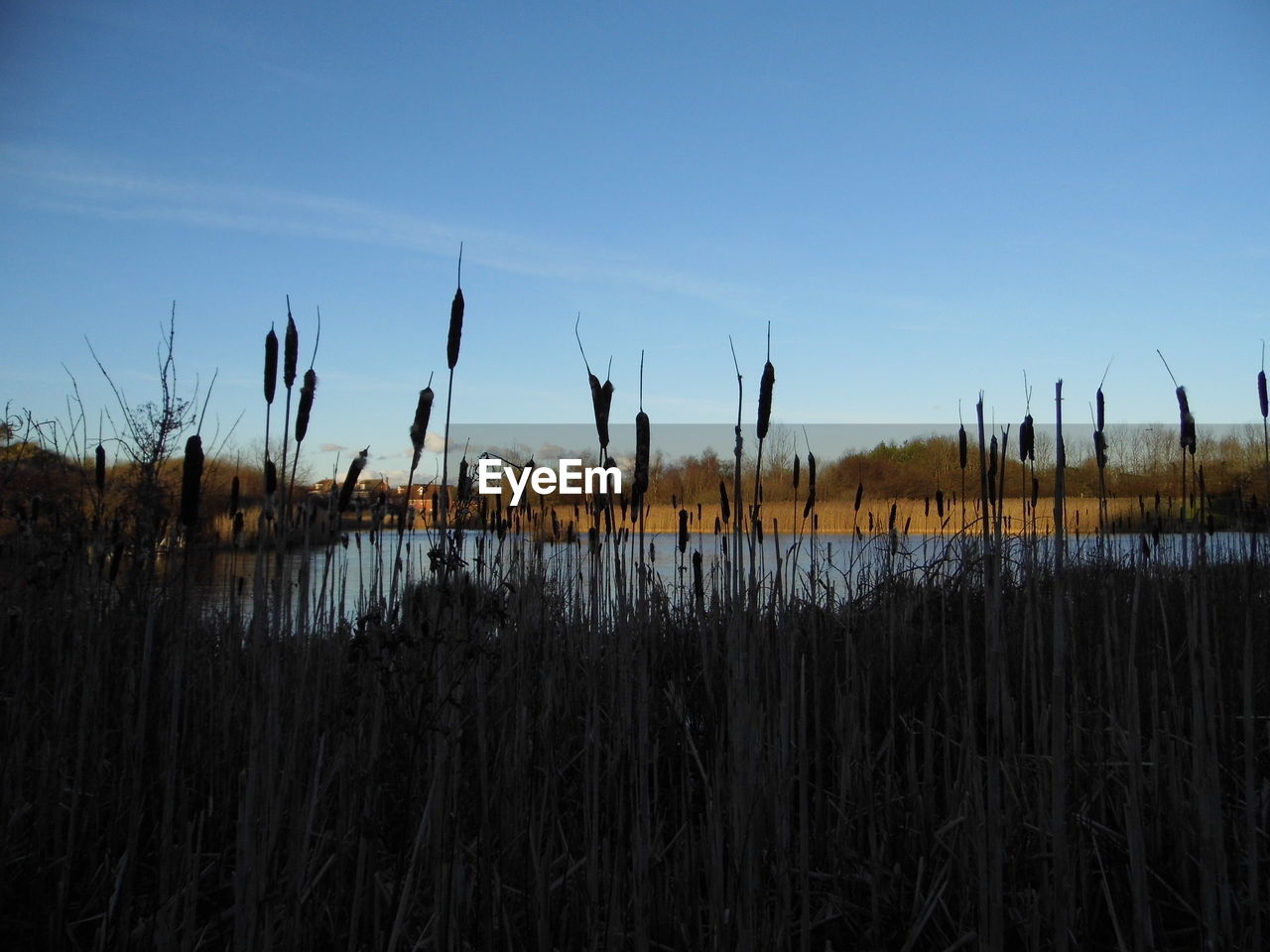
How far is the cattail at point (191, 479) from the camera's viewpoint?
4.06ft

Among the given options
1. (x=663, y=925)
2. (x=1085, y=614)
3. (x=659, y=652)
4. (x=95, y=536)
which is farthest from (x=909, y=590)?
(x=95, y=536)

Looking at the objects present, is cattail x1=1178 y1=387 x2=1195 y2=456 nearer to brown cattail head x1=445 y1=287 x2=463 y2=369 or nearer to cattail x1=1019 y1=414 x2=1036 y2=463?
→ cattail x1=1019 y1=414 x2=1036 y2=463

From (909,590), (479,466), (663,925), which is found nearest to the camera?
(663,925)

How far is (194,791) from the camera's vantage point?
2518mm

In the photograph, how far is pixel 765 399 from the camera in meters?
1.43

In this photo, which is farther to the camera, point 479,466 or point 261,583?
point 479,466

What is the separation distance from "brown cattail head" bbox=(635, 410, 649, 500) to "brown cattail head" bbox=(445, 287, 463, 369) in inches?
14.4

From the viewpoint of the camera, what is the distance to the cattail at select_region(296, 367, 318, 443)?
1312 mm

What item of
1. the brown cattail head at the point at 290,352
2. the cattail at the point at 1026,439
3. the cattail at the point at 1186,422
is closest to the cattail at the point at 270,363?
the brown cattail head at the point at 290,352

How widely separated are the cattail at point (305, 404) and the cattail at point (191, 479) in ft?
0.45

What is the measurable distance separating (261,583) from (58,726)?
1030 mm

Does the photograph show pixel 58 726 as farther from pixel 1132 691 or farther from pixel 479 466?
pixel 1132 691

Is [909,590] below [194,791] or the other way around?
the other way around

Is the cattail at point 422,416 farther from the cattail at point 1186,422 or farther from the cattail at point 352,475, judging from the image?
the cattail at point 1186,422
